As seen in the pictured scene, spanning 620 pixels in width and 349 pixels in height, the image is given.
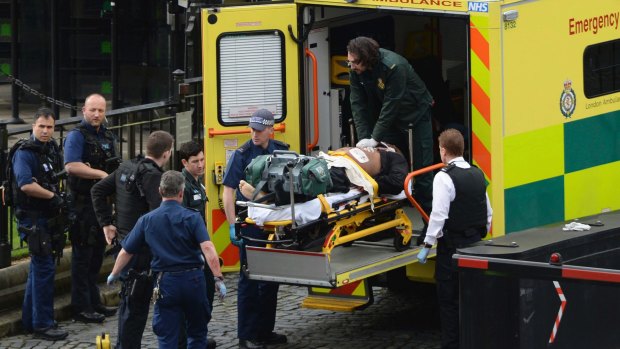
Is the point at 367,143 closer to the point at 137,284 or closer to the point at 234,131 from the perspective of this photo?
the point at 234,131

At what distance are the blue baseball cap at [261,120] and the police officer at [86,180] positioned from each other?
1.33m

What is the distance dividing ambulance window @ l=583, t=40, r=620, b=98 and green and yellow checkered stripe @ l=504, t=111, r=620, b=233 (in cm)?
19

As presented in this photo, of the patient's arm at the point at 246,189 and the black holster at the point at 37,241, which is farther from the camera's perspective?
the black holster at the point at 37,241

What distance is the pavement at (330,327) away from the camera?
8.69 meters

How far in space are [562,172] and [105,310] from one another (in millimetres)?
3537

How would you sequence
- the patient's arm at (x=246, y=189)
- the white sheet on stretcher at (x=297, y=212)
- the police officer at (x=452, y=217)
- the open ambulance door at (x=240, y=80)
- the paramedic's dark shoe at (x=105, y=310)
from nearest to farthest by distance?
the white sheet on stretcher at (x=297, y=212) → the police officer at (x=452, y=217) → the patient's arm at (x=246, y=189) → the open ambulance door at (x=240, y=80) → the paramedic's dark shoe at (x=105, y=310)

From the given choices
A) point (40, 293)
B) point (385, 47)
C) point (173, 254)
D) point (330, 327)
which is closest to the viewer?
point (173, 254)

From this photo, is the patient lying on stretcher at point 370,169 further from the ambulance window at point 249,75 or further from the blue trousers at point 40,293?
the blue trousers at point 40,293

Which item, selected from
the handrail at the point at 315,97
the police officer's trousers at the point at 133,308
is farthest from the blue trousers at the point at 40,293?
the handrail at the point at 315,97

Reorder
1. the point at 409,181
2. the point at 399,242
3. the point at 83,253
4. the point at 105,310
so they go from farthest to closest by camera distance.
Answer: the point at 105,310 → the point at 83,253 → the point at 399,242 → the point at 409,181

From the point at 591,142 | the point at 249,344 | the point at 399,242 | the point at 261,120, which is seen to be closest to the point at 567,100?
the point at 591,142

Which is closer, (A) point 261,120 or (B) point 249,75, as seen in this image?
(A) point 261,120

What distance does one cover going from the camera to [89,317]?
929cm

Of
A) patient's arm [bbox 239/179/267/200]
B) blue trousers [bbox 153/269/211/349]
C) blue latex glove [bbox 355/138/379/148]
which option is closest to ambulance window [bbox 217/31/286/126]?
blue latex glove [bbox 355/138/379/148]
